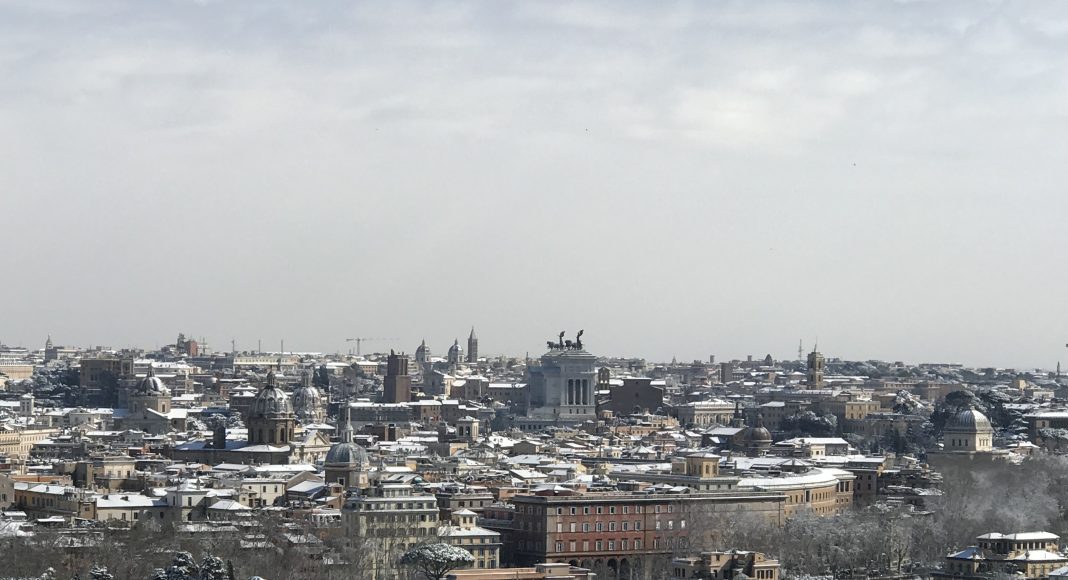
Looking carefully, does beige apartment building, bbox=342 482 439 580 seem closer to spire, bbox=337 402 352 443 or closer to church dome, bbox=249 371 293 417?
spire, bbox=337 402 352 443

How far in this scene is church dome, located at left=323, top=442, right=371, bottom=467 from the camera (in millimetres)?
96500

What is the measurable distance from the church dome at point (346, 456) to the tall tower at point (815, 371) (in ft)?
268

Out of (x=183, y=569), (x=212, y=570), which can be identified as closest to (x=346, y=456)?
(x=183, y=569)

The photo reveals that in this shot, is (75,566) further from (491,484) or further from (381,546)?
(491,484)

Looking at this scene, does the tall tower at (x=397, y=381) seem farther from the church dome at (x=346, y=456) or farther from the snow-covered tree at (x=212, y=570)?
the snow-covered tree at (x=212, y=570)

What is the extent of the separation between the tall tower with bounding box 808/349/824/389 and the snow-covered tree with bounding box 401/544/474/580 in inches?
4006

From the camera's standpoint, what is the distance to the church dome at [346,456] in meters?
96.5

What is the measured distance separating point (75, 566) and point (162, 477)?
85.6 ft

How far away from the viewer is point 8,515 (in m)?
84.5

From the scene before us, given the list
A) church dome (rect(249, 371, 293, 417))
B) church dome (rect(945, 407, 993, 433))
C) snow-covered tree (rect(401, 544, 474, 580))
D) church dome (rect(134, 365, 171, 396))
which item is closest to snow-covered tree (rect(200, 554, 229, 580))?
snow-covered tree (rect(401, 544, 474, 580))

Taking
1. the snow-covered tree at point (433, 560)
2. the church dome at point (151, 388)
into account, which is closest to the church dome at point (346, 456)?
the snow-covered tree at point (433, 560)

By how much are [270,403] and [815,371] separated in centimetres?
6727

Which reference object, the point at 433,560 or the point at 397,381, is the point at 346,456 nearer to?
the point at 433,560

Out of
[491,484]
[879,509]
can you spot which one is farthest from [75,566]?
[879,509]
